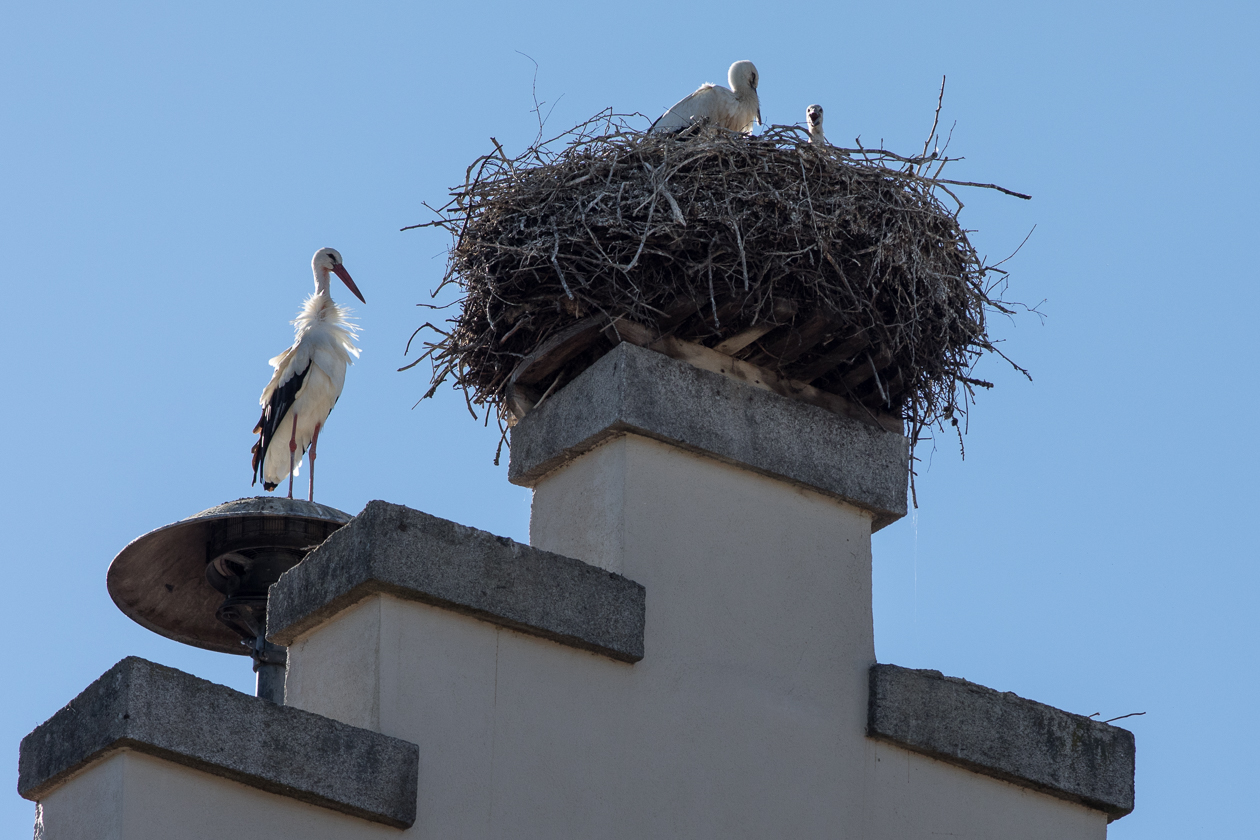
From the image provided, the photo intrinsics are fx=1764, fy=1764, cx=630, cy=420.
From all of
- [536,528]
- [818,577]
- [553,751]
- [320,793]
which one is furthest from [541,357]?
[320,793]

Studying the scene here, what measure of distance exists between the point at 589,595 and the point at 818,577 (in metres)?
0.92

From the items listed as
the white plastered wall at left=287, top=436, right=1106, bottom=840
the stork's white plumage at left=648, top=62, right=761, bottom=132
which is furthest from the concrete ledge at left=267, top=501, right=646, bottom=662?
the stork's white plumage at left=648, top=62, right=761, bottom=132

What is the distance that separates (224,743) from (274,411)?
23.9 ft

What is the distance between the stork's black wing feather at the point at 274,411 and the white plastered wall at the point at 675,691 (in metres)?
5.77

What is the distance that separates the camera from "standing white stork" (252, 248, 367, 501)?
1127cm

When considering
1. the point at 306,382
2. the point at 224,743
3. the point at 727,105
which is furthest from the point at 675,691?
the point at 306,382

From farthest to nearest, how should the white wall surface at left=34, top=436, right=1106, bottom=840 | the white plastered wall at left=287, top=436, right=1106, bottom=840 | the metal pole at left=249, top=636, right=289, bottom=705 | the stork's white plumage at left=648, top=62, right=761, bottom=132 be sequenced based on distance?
1. the stork's white plumage at left=648, top=62, right=761, bottom=132
2. the metal pole at left=249, top=636, right=289, bottom=705
3. the white plastered wall at left=287, top=436, right=1106, bottom=840
4. the white wall surface at left=34, top=436, right=1106, bottom=840

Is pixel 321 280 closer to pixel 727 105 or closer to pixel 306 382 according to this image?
pixel 306 382

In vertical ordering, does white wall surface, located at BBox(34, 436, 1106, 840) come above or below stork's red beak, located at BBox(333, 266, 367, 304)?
below

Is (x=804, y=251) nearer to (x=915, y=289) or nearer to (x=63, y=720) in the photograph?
(x=915, y=289)

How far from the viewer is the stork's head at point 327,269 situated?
1176cm

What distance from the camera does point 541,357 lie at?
6.00 metres

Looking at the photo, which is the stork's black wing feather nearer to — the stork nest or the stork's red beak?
the stork's red beak

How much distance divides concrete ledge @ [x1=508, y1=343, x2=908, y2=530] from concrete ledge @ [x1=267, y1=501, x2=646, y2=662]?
1.89 ft
